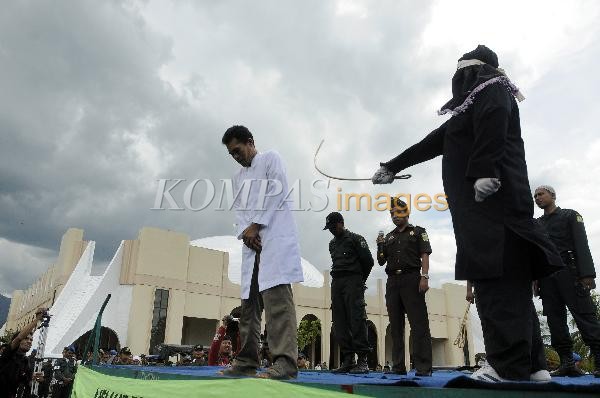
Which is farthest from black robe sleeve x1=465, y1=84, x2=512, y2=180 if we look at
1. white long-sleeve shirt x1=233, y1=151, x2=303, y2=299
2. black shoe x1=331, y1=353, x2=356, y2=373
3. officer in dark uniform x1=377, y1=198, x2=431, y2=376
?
black shoe x1=331, y1=353, x2=356, y2=373

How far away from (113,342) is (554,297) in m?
28.5

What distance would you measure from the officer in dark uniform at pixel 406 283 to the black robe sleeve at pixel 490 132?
2.20 metres

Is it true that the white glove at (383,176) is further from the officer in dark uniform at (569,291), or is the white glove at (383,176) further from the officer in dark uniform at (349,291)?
the officer in dark uniform at (569,291)

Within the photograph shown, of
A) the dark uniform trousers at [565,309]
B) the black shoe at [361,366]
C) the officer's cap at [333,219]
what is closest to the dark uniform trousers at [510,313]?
the dark uniform trousers at [565,309]

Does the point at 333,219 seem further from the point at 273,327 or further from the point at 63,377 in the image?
the point at 63,377

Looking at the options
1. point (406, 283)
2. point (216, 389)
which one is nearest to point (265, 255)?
point (216, 389)

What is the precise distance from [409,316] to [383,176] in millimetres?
1855

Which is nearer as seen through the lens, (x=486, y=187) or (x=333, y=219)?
(x=486, y=187)

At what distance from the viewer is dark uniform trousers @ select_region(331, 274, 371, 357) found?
4.81 meters

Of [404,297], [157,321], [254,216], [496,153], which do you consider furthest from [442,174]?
[157,321]

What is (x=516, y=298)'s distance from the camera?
81.7 inches

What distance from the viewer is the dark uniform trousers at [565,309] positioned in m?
3.92

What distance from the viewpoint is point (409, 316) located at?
4270mm

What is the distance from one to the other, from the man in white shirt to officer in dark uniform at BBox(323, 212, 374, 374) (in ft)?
6.45
